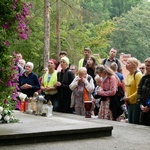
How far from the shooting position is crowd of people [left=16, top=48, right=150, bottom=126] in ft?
32.5

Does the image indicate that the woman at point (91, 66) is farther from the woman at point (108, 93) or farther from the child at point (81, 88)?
the woman at point (108, 93)

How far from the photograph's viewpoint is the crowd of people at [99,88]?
32.5ft

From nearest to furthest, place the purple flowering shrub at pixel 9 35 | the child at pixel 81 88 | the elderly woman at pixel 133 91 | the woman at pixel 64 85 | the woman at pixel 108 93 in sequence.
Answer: the purple flowering shrub at pixel 9 35 → the elderly woman at pixel 133 91 → the woman at pixel 108 93 → the child at pixel 81 88 → the woman at pixel 64 85

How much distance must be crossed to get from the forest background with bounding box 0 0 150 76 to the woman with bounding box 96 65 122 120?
7.36ft

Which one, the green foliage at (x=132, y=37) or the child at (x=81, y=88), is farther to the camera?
the green foliage at (x=132, y=37)

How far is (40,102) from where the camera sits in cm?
957

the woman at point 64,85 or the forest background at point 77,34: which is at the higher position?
the forest background at point 77,34

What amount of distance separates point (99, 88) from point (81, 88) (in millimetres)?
800

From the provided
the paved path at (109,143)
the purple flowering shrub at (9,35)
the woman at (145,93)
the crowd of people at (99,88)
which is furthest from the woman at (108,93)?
the purple flowering shrub at (9,35)

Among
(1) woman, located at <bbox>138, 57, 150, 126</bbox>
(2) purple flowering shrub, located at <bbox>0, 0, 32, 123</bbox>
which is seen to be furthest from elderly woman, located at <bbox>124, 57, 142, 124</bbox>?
(2) purple flowering shrub, located at <bbox>0, 0, 32, 123</bbox>

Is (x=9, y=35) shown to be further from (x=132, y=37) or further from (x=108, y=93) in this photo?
(x=132, y=37)

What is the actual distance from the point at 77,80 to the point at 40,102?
2.05 m

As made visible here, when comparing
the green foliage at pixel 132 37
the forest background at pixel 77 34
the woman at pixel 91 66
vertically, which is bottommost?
the woman at pixel 91 66

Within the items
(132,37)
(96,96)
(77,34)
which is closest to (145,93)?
(96,96)
